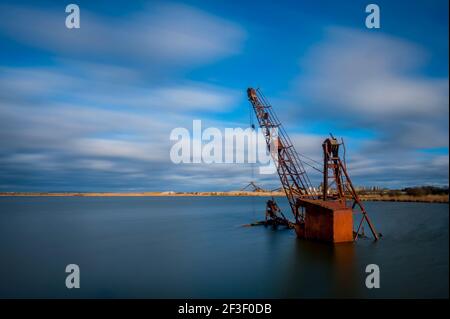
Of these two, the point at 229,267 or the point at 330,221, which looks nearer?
the point at 229,267

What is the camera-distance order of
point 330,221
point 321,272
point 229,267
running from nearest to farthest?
point 321,272 → point 229,267 → point 330,221

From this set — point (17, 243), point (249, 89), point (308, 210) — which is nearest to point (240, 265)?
point (308, 210)

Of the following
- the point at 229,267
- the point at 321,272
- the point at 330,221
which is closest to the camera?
the point at 321,272

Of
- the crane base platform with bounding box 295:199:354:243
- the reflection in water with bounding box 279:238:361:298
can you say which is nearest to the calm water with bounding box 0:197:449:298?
the reflection in water with bounding box 279:238:361:298

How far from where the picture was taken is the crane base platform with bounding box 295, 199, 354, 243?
24.7m

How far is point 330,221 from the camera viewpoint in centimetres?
2519

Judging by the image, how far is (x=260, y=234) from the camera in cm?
3744

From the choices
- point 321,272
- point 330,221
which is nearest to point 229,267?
point 321,272

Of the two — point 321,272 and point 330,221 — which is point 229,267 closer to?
point 321,272

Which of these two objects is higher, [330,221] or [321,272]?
[330,221]

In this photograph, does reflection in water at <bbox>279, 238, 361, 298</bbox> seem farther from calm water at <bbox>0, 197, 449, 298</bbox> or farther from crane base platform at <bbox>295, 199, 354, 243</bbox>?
crane base platform at <bbox>295, 199, 354, 243</bbox>

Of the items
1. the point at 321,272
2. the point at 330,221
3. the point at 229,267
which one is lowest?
the point at 229,267
